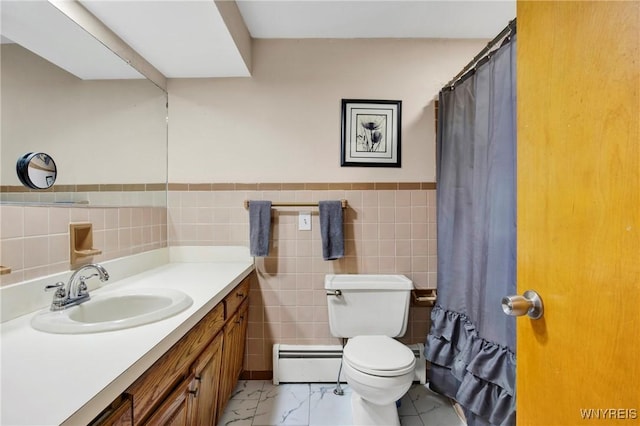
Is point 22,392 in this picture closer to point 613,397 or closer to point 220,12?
point 613,397

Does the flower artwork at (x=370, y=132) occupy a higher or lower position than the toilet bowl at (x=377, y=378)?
higher

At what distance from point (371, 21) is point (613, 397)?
195 cm

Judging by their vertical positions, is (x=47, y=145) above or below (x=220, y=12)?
below

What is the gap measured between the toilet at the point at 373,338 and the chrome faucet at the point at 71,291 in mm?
1146

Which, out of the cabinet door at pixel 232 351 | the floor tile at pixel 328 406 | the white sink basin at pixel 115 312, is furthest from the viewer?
the floor tile at pixel 328 406

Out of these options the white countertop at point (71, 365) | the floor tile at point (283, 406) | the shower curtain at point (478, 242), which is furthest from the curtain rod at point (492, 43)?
the floor tile at point (283, 406)

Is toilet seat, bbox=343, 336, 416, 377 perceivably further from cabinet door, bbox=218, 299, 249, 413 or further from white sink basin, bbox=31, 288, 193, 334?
white sink basin, bbox=31, 288, 193, 334

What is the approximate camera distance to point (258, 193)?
183 cm

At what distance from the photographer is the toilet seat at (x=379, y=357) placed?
1262mm

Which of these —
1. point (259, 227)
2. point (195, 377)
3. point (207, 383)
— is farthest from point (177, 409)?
point (259, 227)

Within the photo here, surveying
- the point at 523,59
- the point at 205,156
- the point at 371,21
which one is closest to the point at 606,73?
the point at 523,59

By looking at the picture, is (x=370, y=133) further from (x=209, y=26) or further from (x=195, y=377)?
(x=195, y=377)

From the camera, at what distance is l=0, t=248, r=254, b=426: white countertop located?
0.51 meters

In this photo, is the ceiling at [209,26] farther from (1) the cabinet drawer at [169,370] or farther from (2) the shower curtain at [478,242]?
(1) the cabinet drawer at [169,370]
